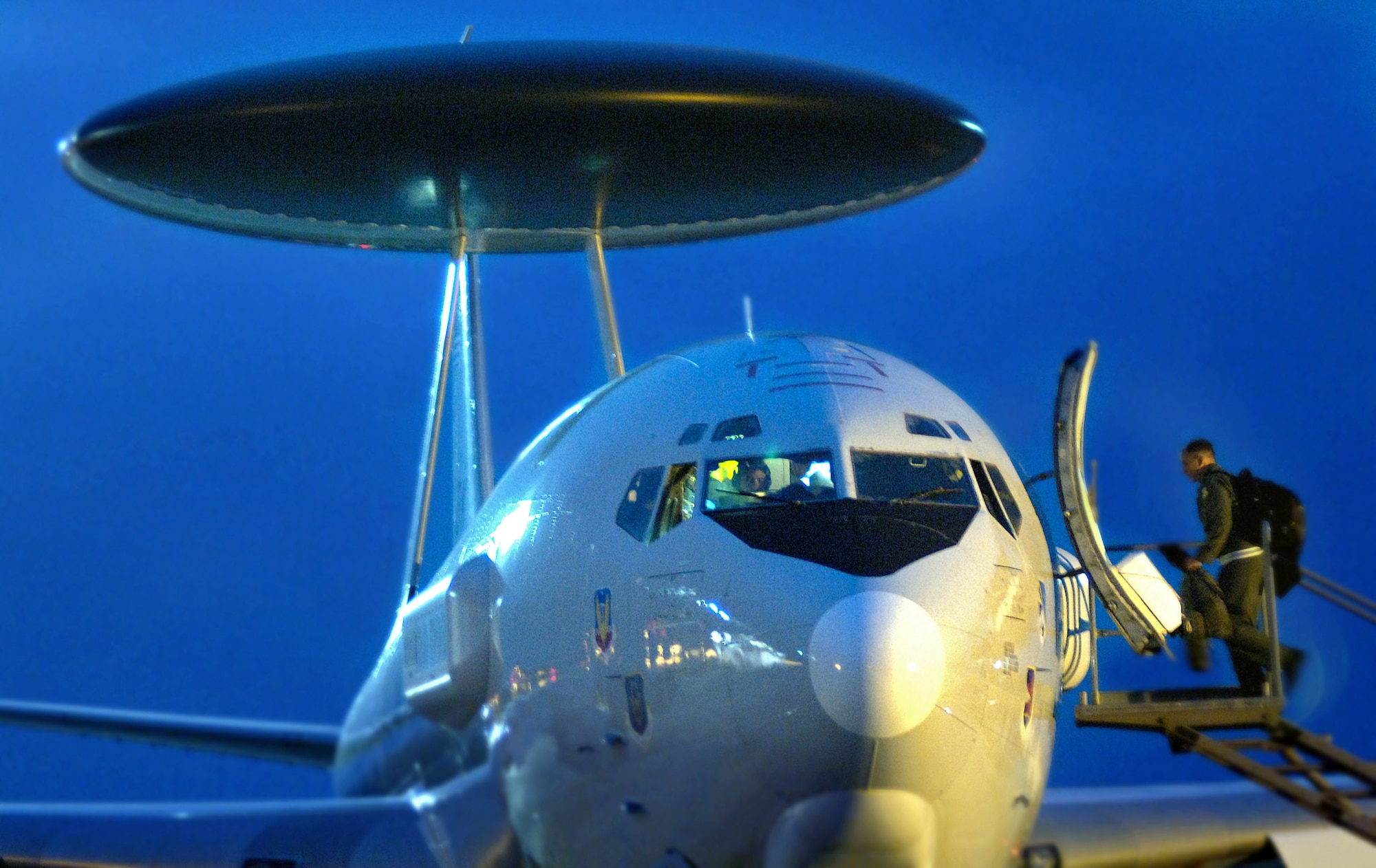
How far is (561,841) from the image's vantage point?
8.98 meters

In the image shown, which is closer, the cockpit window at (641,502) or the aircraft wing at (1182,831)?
the cockpit window at (641,502)

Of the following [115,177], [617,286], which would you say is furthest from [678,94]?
[617,286]

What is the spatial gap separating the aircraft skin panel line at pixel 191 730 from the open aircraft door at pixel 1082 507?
421 inches

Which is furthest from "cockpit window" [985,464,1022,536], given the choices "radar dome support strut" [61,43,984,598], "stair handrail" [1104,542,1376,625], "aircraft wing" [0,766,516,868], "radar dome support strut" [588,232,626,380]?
"radar dome support strut" [588,232,626,380]

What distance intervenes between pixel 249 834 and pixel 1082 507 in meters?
6.67

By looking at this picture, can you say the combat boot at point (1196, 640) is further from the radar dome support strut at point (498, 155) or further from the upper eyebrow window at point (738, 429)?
the radar dome support strut at point (498, 155)

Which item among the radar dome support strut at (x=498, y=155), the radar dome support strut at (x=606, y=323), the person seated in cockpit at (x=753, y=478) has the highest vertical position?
the radar dome support strut at (x=498, y=155)

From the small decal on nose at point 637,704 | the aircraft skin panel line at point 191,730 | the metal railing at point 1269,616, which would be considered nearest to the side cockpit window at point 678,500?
the small decal on nose at point 637,704

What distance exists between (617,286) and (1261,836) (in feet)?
162

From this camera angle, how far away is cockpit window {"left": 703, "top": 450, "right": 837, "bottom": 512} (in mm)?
8297

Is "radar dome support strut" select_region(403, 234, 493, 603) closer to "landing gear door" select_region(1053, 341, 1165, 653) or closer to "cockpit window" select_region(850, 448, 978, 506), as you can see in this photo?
"cockpit window" select_region(850, 448, 978, 506)

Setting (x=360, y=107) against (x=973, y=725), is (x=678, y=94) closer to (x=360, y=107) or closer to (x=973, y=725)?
(x=360, y=107)

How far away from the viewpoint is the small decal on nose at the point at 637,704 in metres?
8.16

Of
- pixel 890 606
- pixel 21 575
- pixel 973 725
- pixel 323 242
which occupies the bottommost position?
pixel 21 575
